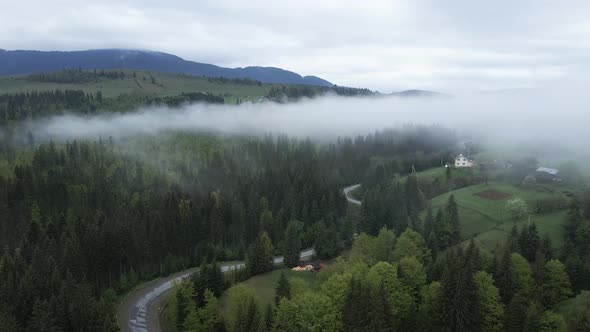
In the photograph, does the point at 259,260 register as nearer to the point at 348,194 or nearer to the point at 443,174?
the point at 348,194

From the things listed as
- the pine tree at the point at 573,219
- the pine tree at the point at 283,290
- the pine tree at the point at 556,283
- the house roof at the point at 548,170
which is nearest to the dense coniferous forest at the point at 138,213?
the pine tree at the point at 283,290

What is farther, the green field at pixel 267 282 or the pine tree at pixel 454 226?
the pine tree at pixel 454 226

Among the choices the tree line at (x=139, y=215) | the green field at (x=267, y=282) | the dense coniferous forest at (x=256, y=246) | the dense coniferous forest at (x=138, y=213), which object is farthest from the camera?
the green field at (x=267, y=282)

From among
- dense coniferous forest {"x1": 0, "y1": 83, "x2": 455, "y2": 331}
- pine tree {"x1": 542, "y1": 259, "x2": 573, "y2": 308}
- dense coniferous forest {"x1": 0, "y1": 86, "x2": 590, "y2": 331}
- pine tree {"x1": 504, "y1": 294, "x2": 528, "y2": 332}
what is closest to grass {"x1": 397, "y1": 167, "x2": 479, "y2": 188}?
dense coniferous forest {"x1": 0, "y1": 86, "x2": 590, "y2": 331}

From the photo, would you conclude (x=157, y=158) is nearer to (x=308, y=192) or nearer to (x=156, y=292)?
(x=308, y=192)

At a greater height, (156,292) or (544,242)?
(544,242)

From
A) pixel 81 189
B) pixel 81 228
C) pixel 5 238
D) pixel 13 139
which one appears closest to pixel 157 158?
pixel 81 189

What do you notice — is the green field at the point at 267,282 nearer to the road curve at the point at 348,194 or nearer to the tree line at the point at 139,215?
the tree line at the point at 139,215
